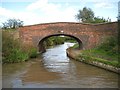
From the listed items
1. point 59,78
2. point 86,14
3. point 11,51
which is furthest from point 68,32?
point 86,14

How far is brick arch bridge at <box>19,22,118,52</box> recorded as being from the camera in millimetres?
28875

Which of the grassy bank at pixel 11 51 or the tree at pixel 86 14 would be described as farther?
the tree at pixel 86 14

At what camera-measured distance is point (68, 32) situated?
29062 millimetres

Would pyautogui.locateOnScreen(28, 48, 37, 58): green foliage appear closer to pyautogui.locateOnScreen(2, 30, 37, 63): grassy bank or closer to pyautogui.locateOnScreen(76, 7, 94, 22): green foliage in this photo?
pyautogui.locateOnScreen(2, 30, 37, 63): grassy bank

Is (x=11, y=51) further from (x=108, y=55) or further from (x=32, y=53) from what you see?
(x=108, y=55)

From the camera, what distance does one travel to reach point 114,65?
17141 millimetres

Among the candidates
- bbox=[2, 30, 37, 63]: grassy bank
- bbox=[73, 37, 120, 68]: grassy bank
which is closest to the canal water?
bbox=[73, 37, 120, 68]: grassy bank

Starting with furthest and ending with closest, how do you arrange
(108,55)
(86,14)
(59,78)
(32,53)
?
(86,14) → (32,53) → (108,55) → (59,78)

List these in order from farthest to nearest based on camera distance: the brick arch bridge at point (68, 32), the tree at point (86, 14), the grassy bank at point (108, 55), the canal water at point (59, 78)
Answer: the tree at point (86, 14) → the brick arch bridge at point (68, 32) → the grassy bank at point (108, 55) → the canal water at point (59, 78)

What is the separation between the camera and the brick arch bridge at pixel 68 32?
28.9 meters

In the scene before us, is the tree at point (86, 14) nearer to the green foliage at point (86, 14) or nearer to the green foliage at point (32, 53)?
the green foliage at point (86, 14)

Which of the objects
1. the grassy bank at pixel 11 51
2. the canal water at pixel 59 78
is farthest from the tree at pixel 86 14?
the canal water at pixel 59 78

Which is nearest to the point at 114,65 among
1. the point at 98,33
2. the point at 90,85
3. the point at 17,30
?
the point at 90,85

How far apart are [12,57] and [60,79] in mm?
8116
